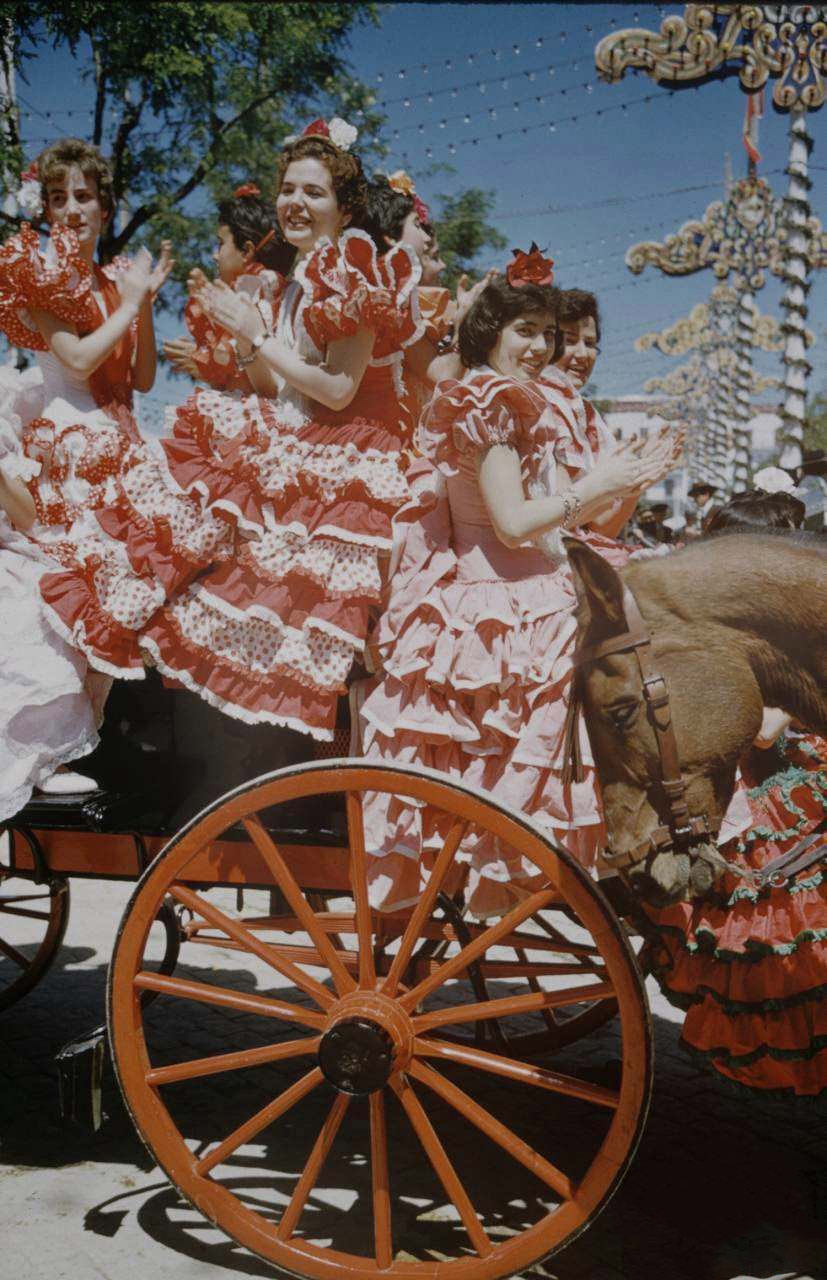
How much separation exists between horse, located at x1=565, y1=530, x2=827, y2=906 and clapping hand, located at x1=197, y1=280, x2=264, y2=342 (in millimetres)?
1078

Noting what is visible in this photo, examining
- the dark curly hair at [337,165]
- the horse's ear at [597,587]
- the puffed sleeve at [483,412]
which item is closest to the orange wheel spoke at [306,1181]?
the horse's ear at [597,587]

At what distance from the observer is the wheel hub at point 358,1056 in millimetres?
2299

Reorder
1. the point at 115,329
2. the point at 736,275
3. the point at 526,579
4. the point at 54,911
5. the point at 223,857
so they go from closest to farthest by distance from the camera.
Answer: the point at 526,579 < the point at 223,857 < the point at 115,329 < the point at 54,911 < the point at 736,275

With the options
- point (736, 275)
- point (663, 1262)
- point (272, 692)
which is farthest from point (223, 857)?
point (736, 275)

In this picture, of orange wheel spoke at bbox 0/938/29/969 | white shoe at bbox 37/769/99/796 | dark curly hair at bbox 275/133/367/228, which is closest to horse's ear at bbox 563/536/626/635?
dark curly hair at bbox 275/133/367/228

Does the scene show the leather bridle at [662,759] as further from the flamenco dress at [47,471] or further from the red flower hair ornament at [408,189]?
the red flower hair ornament at [408,189]

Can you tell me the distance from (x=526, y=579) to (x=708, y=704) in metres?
0.57

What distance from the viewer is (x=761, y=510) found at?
3221 mm

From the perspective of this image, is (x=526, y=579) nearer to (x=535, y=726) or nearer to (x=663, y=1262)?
(x=535, y=726)

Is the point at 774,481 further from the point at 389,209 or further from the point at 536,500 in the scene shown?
the point at 389,209

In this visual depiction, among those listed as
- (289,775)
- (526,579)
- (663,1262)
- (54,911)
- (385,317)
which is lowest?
(663,1262)

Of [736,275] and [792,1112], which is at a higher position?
[736,275]

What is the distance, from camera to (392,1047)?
90.9 inches

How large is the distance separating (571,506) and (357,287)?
0.73m
